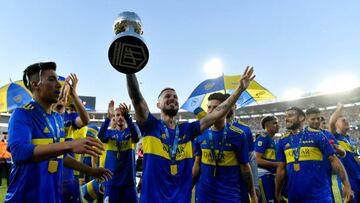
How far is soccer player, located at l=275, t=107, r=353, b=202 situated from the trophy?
359 centimetres

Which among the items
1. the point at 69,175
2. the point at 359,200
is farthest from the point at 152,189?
the point at 359,200

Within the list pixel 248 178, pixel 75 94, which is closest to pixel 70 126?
pixel 75 94

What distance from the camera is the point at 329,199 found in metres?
4.67

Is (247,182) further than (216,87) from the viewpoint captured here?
No

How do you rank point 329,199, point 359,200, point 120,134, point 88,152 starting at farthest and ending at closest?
point 359,200 → point 120,134 → point 329,199 → point 88,152

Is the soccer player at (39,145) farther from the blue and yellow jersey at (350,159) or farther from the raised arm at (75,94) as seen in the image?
the blue and yellow jersey at (350,159)

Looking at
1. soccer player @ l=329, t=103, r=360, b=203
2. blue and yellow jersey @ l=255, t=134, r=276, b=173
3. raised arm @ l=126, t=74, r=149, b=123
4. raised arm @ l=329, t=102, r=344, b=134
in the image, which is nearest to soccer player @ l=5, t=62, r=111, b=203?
raised arm @ l=126, t=74, r=149, b=123

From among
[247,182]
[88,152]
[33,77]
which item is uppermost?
[33,77]

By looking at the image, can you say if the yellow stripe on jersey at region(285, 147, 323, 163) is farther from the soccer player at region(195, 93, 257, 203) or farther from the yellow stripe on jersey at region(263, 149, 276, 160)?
the yellow stripe on jersey at region(263, 149, 276, 160)

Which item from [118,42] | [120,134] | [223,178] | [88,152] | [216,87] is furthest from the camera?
[216,87]

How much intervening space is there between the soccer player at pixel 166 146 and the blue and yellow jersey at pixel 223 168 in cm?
71

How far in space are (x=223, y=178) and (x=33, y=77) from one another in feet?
8.54

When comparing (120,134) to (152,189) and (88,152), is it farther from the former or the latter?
(88,152)

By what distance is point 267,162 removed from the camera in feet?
21.0
